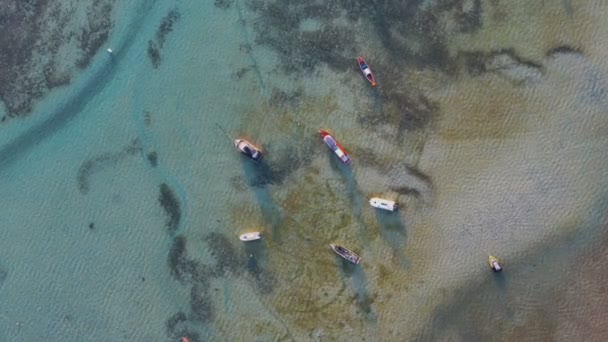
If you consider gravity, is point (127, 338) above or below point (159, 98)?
below

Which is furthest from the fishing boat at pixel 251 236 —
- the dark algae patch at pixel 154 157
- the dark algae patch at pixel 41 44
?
the dark algae patch at pixel 41 44

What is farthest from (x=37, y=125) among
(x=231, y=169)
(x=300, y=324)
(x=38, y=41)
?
(x=300, y=324)

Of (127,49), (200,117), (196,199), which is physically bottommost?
(196,199)

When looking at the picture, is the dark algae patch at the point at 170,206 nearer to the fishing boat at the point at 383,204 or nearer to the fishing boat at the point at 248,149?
the fishing boat at the point at 248,149

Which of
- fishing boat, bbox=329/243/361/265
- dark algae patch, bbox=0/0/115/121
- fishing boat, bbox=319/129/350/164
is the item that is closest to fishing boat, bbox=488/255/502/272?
fishing boat, bbox=329/243/361/265

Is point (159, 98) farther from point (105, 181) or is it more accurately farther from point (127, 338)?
point (127, 338)

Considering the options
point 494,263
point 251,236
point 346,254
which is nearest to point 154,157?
point 251,236

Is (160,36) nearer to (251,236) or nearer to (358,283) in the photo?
(251,236)
